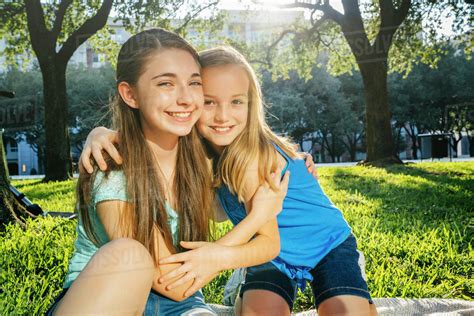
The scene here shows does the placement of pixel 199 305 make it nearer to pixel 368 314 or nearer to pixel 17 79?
pixel 368 314

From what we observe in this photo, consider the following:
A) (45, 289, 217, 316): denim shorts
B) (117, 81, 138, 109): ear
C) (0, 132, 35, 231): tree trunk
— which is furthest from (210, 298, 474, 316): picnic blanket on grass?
(0, 132, 35, 231): tree trunk

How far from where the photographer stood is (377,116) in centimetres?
455

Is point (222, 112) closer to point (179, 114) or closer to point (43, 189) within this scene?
point (179, 114)

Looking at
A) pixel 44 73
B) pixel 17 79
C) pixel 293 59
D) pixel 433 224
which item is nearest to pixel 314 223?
pixel 433 224

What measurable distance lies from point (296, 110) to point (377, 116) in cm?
295

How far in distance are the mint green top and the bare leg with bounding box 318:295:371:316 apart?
0.30 meters

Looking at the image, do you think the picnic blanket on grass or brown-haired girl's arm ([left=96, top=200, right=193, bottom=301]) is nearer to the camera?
brown-haired girl's arm ([left=96, top=200, right=193, bottom=301])

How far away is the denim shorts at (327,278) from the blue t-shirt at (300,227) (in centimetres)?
1

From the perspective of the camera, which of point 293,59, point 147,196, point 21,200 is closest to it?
point 147,196

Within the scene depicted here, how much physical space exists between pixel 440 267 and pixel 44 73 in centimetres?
162

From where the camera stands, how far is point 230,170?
0.86 metres

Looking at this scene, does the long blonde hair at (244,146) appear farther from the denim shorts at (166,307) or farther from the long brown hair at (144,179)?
the denim shorts at (166,307)

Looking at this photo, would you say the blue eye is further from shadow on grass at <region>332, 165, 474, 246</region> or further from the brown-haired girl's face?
shadow on grass at <region>332, 165, 474, 246</region>

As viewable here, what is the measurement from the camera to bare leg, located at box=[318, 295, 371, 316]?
0.86m
